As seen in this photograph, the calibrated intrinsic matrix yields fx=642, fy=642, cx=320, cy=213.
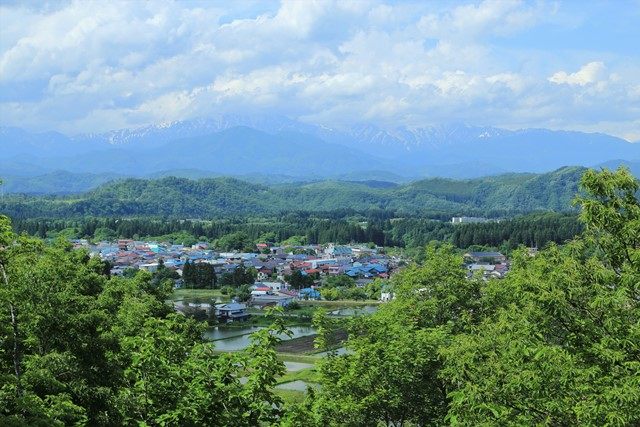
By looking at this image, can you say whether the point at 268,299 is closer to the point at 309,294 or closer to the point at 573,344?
the point at 309,294

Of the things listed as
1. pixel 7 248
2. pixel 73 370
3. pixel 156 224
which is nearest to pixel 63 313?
pixel 73 370

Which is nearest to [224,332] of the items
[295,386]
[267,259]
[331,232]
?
[295,386]

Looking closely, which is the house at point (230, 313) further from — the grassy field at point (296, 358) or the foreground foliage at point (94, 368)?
the foreground foliage at point (94, 368)

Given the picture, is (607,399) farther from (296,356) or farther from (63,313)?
(296,356)

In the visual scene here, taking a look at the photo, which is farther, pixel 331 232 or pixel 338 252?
pixel 331 232

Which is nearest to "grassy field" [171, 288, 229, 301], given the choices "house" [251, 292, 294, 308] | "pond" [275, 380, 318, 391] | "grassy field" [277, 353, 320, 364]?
"house" [251, 292, 294, 308]
